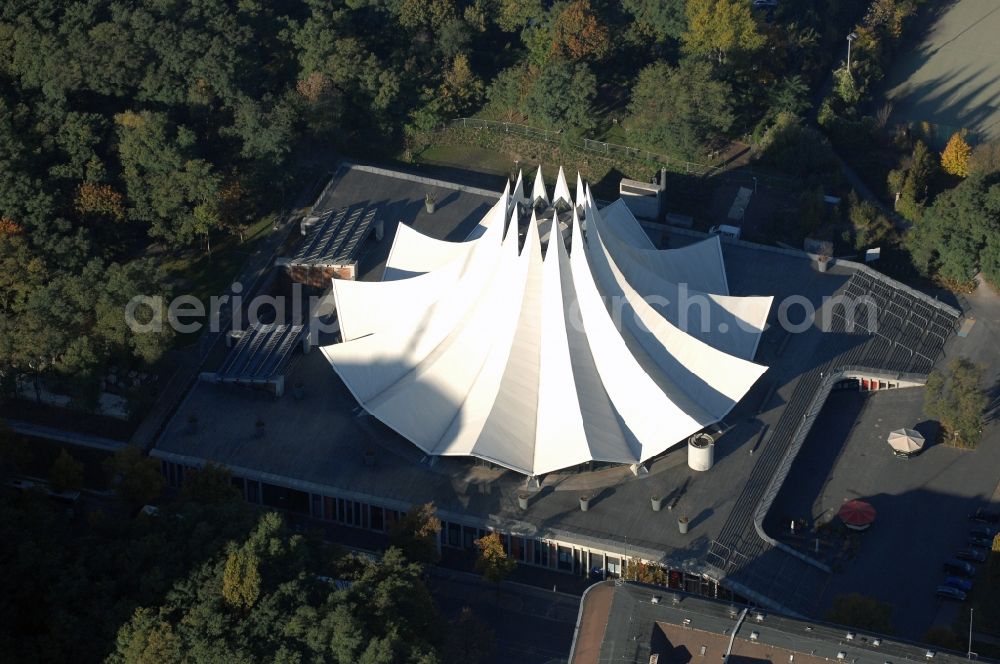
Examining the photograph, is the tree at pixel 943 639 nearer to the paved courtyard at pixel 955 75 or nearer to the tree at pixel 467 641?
the tree at pixel 467 641

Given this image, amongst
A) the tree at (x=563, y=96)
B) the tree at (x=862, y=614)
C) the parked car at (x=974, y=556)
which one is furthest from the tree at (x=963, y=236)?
the tree at (x=862, y=614)

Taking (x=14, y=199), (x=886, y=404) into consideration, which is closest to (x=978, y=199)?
(x=886, y=404)

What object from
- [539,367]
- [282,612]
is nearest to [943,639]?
[539,367]

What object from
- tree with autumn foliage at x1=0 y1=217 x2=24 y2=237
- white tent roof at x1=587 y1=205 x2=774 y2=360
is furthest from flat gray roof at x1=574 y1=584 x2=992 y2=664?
tree with autumn foliage at x1=0 y1=217 x2=24 y2=237

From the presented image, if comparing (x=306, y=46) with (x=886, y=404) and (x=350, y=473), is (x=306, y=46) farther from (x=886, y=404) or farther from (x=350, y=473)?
(x=886, y=404)

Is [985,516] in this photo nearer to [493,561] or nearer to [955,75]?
[493,561]

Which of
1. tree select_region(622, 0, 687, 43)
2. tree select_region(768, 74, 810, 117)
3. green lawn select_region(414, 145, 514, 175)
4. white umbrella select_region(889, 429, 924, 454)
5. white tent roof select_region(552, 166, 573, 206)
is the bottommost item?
white umbrella select_region(889, 429, 924, 454)

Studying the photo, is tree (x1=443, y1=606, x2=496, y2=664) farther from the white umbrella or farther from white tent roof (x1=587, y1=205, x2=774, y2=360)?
the white umbrella
